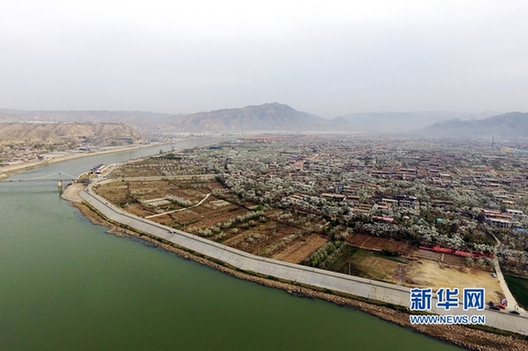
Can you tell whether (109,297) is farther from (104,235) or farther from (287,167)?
(287,167)

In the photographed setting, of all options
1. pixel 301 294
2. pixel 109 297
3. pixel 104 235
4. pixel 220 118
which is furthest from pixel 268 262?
pixel 220 118

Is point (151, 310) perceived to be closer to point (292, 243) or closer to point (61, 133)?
point (292, 243)

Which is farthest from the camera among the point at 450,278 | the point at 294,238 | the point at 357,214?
the point at 357,214

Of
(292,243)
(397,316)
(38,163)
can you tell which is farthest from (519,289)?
(38,163)

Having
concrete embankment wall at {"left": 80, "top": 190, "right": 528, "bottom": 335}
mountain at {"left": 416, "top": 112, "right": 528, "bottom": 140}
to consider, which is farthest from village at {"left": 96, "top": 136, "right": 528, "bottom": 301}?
mountain at {"left": 416, "top": 112, "right": 528, "bottom": 140}

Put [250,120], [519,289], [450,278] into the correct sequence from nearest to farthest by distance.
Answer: [519,289]
[450,278]
[250,120]

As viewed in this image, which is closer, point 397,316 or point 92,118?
point 397,316

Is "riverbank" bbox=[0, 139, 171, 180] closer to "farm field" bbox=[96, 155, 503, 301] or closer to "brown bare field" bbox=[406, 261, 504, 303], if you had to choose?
"farm field" bbox=[96, 155, 503, 301]
